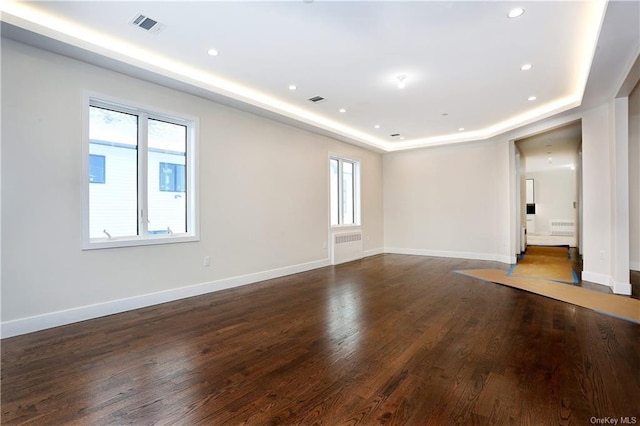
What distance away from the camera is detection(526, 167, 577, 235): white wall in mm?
12258

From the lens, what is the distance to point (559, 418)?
5.46ft

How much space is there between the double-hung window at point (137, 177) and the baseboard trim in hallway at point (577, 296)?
4.93m

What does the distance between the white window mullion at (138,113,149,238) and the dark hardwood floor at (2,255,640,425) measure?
1029 millimetres

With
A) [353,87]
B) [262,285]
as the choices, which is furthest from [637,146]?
[262,285]

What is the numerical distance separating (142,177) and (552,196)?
14844mm

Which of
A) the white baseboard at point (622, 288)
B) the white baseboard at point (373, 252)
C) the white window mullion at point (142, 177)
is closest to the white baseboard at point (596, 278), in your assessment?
the white baseboard at point (622, 288)

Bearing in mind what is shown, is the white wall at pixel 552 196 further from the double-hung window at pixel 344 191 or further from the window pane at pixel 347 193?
the window pane at pixel 347 193

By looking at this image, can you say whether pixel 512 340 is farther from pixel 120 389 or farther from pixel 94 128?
pixel 94 128

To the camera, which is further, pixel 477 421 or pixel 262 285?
pixel 262 285

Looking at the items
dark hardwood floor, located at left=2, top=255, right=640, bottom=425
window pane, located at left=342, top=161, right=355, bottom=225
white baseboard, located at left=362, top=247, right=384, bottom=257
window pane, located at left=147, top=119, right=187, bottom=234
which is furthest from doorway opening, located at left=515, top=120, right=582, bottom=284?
window pane, located at left=147, top=119, right=187, bottom=234

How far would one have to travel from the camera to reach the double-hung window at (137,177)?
11.3 ft

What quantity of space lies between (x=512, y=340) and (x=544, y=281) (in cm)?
301

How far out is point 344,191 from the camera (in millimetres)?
7418

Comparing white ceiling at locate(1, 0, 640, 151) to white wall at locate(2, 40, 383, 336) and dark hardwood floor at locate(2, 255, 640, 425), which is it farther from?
dark hardwood floor at locate(2, 255, 640, 425)
